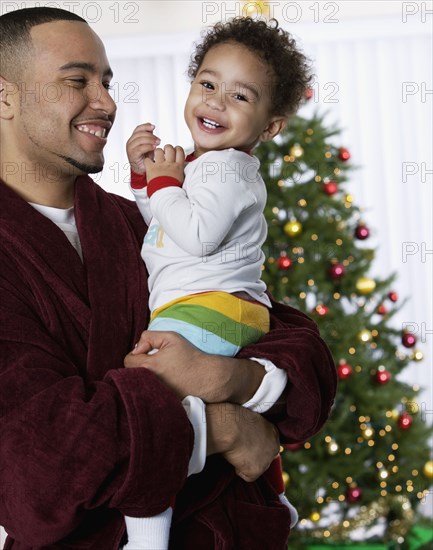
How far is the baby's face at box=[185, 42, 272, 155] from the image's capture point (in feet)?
6.22

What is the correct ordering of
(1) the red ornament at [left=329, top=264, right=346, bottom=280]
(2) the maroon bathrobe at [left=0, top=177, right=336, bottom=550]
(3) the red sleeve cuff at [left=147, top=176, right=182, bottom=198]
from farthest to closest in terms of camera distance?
(1) the red ornament at [left=329, top=264, right=346, bottom=280], (3) the red sleeve cuff at [left=147, top=176, right=182, bottom=198], (2) the maroon bathrobe at [left=0, top=177, right=336, bottom=550]

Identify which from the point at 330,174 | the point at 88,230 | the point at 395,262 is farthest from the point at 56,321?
the point at 395,262

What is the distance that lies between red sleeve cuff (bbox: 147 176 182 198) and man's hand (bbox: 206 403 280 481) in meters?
0.48

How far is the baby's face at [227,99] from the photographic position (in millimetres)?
1895

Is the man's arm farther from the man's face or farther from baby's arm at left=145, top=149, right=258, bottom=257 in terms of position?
the man's face

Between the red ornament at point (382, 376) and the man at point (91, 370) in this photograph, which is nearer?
the man at point (91, 370)

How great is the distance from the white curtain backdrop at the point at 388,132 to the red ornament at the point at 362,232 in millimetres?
1447

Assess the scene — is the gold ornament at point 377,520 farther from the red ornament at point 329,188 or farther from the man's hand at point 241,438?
the man's hand at point 241,438

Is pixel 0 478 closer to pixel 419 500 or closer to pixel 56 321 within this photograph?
pixel 56 321

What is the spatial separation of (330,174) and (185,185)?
260cm

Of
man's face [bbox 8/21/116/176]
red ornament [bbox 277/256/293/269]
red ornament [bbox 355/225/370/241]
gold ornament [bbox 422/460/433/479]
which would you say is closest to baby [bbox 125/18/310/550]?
man's face [bbox 8/21/116/176]

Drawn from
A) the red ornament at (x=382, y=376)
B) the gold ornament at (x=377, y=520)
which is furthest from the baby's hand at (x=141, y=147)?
the gold ornament at (x=377, y=520)

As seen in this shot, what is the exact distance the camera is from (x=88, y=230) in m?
1.94

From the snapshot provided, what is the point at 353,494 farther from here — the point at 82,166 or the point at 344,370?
the point at 82,166
